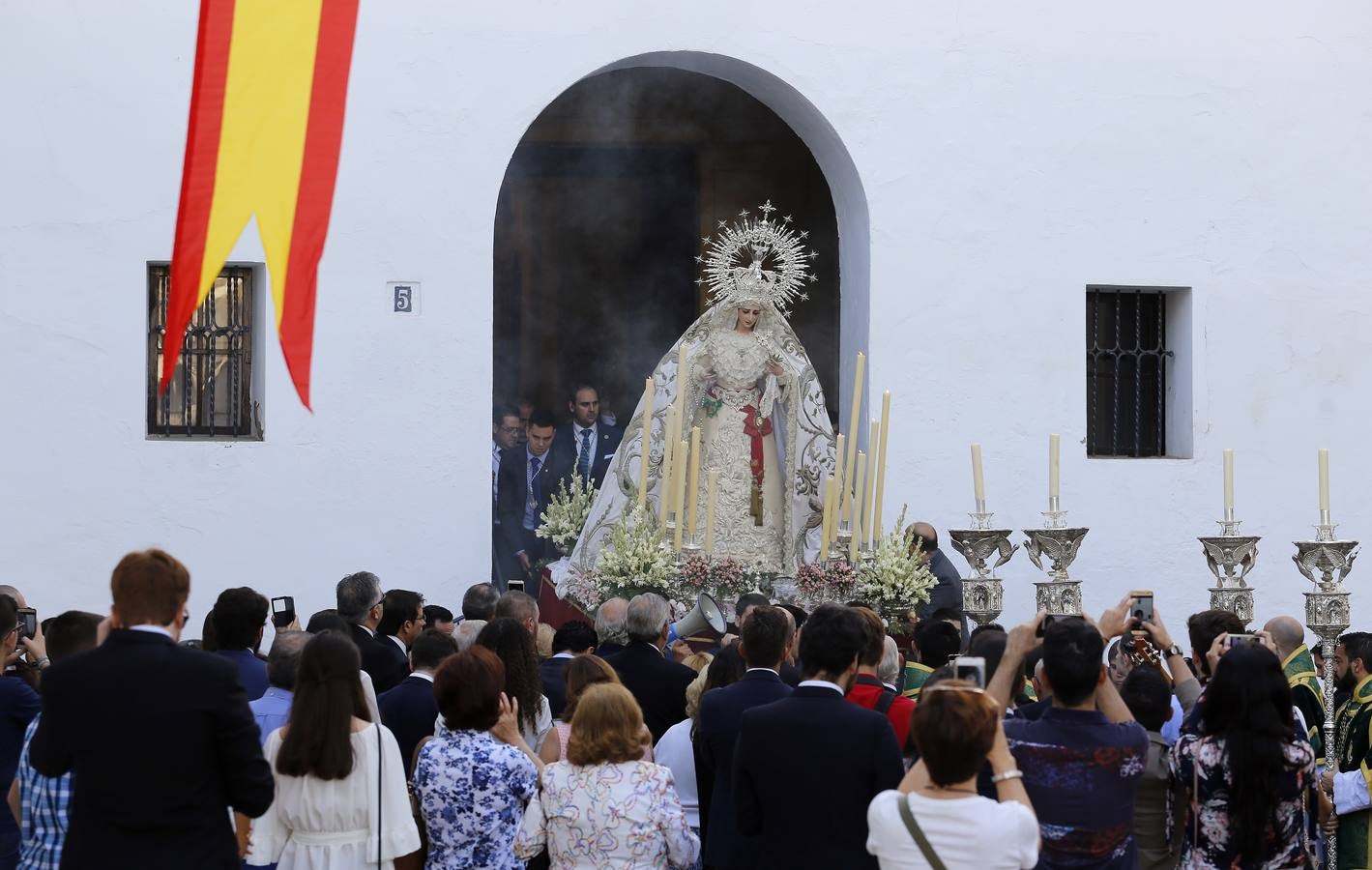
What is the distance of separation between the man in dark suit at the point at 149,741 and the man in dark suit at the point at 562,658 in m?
1.81

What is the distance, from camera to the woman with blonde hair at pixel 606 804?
17.0 ft

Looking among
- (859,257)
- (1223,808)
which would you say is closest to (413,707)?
(1223,808)

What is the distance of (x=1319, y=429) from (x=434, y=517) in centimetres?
540

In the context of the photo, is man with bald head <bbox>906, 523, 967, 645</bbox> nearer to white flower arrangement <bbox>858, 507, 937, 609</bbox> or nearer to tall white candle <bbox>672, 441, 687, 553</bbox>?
white flower arrangement <bbox>858, 507, 937, 609</bbox>

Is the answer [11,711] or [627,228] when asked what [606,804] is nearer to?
[11,711]

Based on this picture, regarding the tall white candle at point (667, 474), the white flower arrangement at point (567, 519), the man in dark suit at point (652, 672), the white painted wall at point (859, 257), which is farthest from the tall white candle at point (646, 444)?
the man in dark suit at point (652, 672)

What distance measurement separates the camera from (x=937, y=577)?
10242 millimetres

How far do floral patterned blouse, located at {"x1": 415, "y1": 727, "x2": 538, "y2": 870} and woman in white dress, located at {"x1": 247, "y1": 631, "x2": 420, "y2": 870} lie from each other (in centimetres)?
19

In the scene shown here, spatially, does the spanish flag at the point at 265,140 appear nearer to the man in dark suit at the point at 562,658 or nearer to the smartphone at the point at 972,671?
the man in dark suit at the point at 562,658

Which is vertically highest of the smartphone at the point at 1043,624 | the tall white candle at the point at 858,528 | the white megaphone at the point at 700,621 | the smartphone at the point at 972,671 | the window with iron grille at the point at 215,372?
the window with iron grille at the point at 215,372

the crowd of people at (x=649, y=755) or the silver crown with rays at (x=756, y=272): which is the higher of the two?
the silver crown with rays at (x=756, y=272)

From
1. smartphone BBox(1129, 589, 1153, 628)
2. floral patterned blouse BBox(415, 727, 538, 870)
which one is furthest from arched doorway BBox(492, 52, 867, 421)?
floral patterned blouse BBox(415, 727, 538, 870)

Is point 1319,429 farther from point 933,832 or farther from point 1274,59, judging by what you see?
point 933,832

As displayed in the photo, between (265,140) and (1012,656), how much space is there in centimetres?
528
